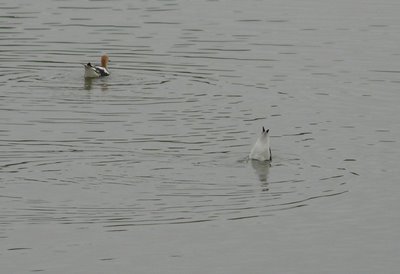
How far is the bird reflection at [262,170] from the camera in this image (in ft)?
70.1

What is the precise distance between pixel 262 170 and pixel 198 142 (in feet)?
6.83

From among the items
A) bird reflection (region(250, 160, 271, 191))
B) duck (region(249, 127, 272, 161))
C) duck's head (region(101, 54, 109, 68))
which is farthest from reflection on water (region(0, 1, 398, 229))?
duck's head (region(101, 54, 109, 68))

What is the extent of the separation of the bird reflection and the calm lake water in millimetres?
52

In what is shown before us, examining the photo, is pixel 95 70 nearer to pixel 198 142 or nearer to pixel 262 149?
pixel 198 142

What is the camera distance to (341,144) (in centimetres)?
2419

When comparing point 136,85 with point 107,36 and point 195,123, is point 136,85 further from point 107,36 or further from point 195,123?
point 107,36

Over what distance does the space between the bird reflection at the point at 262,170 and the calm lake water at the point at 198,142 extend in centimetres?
5

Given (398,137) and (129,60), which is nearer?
(398,137)

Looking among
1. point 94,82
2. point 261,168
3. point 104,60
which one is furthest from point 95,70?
point 261,168

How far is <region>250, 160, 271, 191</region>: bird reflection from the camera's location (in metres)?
21.4

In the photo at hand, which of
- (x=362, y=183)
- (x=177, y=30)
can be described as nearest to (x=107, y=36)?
(x=177, y=30)

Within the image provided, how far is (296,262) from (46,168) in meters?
5.68

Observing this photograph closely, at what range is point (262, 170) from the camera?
22250 millimetres

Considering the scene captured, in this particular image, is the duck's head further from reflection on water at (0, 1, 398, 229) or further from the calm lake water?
reflection on water at (0, 1, 398, 229)
